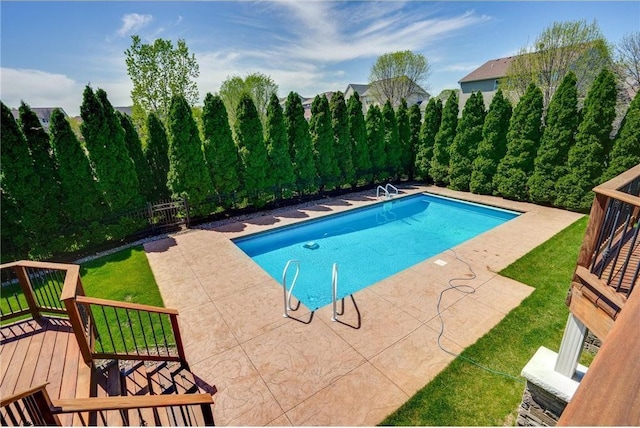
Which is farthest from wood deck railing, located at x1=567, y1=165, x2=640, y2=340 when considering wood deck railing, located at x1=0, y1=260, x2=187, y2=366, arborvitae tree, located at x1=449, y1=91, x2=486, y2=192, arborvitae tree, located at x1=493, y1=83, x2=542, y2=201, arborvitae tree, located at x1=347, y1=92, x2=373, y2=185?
arborvitae tree, located at x1=347, y1=92, x2=373, y2=185

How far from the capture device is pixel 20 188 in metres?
7.59

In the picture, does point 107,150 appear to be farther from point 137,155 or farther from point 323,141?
point 323,141

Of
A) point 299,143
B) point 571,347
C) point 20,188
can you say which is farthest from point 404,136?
point 20,188

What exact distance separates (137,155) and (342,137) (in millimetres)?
8679

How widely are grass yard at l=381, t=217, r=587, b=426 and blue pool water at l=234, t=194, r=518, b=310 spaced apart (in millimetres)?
3104

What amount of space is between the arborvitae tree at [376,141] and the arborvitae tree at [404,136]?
1363 mm

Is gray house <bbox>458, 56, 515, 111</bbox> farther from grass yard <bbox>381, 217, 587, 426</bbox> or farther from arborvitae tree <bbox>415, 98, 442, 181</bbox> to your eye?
grass yard <bbox>381, 217, 587, 426</bbox>

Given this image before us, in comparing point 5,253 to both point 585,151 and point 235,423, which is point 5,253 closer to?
point 235,423

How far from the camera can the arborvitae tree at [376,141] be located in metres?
14.9

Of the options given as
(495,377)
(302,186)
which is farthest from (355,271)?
(302,186)

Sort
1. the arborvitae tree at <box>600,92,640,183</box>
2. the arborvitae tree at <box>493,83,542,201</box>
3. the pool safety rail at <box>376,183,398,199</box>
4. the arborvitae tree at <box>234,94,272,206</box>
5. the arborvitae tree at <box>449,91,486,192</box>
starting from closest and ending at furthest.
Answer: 1. the arborvitae tree at <box>600,92,640,183</box>
2. the arborvitae tree at <box>234,94,272,206</box>
3. the arborvitae tree at <box>493,83,542,201</box>
4. the arborvitae tree at <box>449,91,486,192</box>
5. the pool safety rail at <box>376,183,398,199</box>

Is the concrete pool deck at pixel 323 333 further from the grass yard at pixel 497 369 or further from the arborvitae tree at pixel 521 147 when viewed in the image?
the arborvitae tree at pixel 521 147

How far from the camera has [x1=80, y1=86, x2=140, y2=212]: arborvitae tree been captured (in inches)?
338

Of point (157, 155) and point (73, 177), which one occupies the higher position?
point (157, 155)
